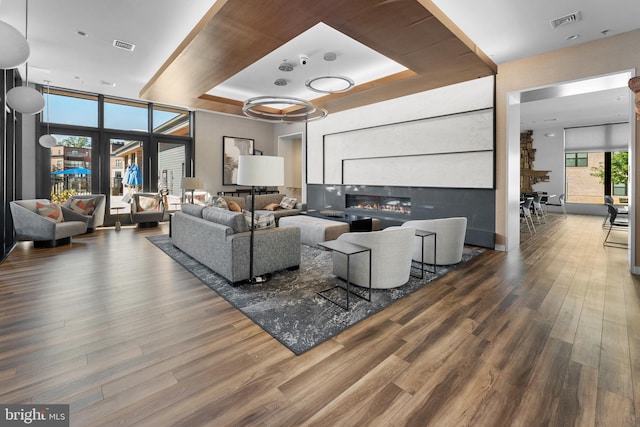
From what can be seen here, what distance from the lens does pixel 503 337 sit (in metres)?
2.30

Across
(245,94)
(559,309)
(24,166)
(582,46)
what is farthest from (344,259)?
(24,166)

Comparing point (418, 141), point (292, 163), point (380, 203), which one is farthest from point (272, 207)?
point (292, 163)

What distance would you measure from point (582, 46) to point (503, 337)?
14.7 feet

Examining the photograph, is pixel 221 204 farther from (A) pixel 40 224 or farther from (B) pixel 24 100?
(B) pixel 24 100

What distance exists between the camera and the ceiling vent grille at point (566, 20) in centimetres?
358

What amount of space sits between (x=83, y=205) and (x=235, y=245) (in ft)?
16.5

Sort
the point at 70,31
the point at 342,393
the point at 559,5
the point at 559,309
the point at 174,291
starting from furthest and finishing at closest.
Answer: the point at 70,31 → the point at 559,5 → the point at 174,291 → the point at 559,309 → the point at 342,393

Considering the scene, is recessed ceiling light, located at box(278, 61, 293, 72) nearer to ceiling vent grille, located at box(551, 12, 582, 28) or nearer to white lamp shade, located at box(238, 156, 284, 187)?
white lamp shade, located at box(238, 156, 284, 187)

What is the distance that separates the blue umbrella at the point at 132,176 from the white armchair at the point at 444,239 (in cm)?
696

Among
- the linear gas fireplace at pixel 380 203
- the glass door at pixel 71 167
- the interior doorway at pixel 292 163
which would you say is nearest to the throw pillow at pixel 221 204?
the linear gas fireplace at pixel 380 203

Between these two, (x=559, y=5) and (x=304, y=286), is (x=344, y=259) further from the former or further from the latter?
(x=559, y=5)

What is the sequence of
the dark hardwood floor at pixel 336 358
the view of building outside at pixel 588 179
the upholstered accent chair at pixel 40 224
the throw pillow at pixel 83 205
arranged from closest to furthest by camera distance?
the dark hardwood floor at pixel 336 358
the upholstered accent chair at pixel 40 224
the throw pillow at pixel 83 205
the view of building outside at pixel 588 179

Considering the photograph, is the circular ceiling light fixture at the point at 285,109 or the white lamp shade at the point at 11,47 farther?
the circular ceiling light fixture at the point at 285,109

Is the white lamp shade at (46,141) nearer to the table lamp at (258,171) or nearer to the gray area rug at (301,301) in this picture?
the gray area rug at (301,301)
